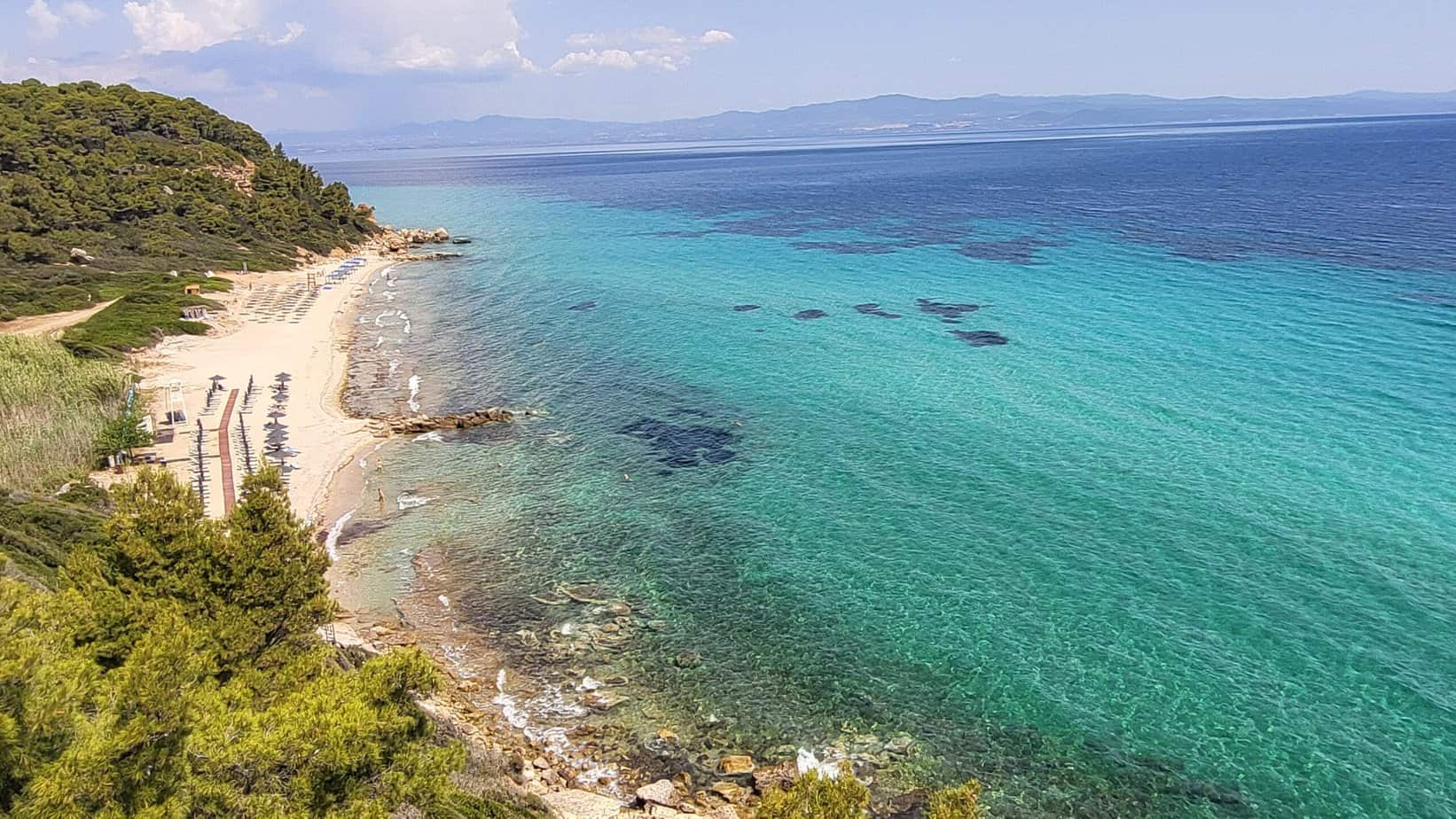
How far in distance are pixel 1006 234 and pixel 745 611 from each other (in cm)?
6555

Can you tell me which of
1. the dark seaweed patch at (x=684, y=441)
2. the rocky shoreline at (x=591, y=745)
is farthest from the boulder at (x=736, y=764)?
the dark seaweed patch at (x=684, y=441)

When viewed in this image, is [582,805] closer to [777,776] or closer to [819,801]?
[777,776]

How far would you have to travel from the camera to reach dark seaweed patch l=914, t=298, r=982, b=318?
51875 millimetres

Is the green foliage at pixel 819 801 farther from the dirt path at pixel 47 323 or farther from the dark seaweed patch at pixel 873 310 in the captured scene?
the dirt path at pixel 47 323

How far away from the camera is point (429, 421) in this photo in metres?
37.3

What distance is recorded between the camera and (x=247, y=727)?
9.72 m

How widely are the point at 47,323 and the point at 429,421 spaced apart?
28.5 m

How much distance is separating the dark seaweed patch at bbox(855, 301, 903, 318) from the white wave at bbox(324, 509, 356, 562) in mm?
32981

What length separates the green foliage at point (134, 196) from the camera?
2411 inches

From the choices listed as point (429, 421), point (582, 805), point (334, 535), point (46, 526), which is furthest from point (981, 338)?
point (46, 526)

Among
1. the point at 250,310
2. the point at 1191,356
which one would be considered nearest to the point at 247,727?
the point at 1191,356

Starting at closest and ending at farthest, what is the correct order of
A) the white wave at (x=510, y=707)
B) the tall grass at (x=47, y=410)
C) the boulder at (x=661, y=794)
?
the boulder at (x=661, y=794) → the white wave at (x=510, y=707) → the tall grass at (x=47, y=410)

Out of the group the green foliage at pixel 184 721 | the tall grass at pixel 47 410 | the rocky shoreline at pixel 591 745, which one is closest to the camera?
the green foliage at pixel 184 721

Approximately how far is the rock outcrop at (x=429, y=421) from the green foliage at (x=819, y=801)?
1175 inches
